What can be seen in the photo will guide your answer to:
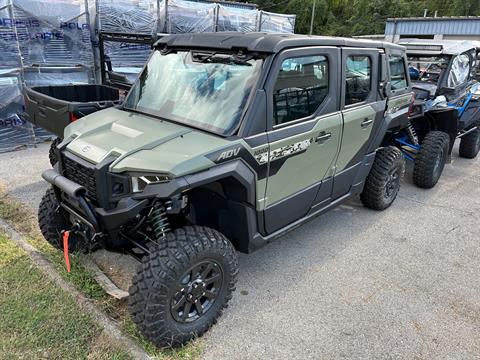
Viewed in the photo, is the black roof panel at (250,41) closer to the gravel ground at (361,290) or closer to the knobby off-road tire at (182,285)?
the knobby off-road tire at (182,285)

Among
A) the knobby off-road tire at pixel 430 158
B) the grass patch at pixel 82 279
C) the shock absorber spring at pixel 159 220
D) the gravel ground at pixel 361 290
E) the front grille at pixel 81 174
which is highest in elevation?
the front grille at pixel 81 174

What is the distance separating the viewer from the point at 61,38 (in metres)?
7.38

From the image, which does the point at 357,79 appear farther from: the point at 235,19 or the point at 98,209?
the point at 235,19

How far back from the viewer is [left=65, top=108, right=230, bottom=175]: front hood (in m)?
2.46

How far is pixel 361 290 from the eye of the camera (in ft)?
11.3

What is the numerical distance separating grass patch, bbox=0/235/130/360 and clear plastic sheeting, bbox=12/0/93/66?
5147 millimetres

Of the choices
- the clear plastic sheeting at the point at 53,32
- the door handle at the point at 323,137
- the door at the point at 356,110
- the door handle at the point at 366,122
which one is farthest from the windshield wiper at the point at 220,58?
the clear plastic sheeting at the point at 53,32

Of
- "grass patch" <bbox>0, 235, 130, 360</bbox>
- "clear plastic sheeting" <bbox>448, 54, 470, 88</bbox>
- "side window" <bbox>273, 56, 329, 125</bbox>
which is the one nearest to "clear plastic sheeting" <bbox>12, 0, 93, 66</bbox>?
"grass patch" <bbox>0, 235, 130, 360</bbox>

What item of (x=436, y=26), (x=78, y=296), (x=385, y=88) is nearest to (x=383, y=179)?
(x=385, y=88)

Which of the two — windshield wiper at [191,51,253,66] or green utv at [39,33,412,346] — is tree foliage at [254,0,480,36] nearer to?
green utv at [39,33,412,346]

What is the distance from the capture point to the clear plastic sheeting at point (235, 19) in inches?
396

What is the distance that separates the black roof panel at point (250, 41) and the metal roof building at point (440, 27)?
21.2 meters

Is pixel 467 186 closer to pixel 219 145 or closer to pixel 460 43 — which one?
pixel 460 43

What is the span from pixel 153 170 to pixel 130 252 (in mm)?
847
